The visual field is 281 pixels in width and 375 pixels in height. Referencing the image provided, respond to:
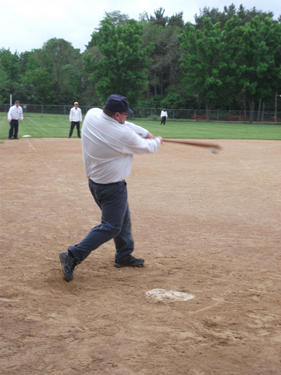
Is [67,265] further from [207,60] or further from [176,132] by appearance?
[207,60]

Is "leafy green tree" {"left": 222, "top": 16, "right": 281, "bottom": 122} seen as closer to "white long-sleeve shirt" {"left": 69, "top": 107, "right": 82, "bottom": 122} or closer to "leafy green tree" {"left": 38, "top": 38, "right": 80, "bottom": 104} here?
"leafy green tree" {"left": 38, "top": 38, "right": 80, "bottom": 104}

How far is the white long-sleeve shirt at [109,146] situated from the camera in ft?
14.1

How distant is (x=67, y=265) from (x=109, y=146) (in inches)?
57.1

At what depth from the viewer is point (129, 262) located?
200 inches

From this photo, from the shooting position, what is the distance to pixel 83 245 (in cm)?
461

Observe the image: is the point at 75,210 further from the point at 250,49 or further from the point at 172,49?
the point at 172,49

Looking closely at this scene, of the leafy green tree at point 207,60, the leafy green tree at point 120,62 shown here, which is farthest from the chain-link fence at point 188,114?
the leafy green tree at point 120,62

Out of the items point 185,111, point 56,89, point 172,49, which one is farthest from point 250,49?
point 56,89

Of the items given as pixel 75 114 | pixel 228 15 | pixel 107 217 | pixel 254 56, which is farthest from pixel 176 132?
pixel 228 15

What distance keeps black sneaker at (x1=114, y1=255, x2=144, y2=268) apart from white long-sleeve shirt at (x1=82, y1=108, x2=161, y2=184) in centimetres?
113

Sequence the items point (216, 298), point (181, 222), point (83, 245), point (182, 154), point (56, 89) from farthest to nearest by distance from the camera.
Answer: point (56, 89) < point (182, 154) < point (181, 222) < point (83, 245) < point (216, 298)

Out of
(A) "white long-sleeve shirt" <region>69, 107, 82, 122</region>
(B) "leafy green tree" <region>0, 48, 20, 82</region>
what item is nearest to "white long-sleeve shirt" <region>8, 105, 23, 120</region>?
(A) "white long-sleeve shirt" <region>69, 107, 82, 122</region>

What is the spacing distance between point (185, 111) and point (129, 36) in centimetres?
1459

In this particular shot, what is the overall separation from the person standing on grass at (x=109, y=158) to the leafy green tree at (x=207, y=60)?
56388mm
